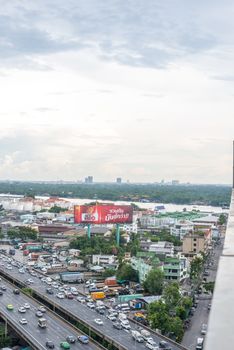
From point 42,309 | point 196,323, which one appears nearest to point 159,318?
point 196,323

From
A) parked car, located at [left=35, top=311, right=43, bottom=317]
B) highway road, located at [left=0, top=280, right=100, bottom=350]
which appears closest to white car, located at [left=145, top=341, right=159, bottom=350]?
highway road, located at [left=0, top=280, right=100, bottom=350]

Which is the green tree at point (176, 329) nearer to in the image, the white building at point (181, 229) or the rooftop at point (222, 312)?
the rooftop at point (222, 312)

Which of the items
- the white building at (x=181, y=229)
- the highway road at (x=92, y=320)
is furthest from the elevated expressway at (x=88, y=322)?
the white building at (x=181, y=229)

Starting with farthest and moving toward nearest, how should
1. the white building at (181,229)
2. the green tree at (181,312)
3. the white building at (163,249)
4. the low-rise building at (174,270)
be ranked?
the white building at (181,229) < the white building at (163,249) < the low-rise building at (174,270) < the green tree at (181,312)

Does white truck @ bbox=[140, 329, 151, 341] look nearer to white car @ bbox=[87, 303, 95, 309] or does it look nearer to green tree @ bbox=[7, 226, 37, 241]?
white car @ bbox=[87, 303, 95, 309]

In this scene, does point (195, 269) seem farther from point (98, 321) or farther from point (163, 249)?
→ point (98, 321)

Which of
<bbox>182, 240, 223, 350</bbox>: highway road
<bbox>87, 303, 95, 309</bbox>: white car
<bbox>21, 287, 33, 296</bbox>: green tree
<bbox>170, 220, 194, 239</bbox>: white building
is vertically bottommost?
<bbox>182, 240, 223, 350</bbox>: highway road
